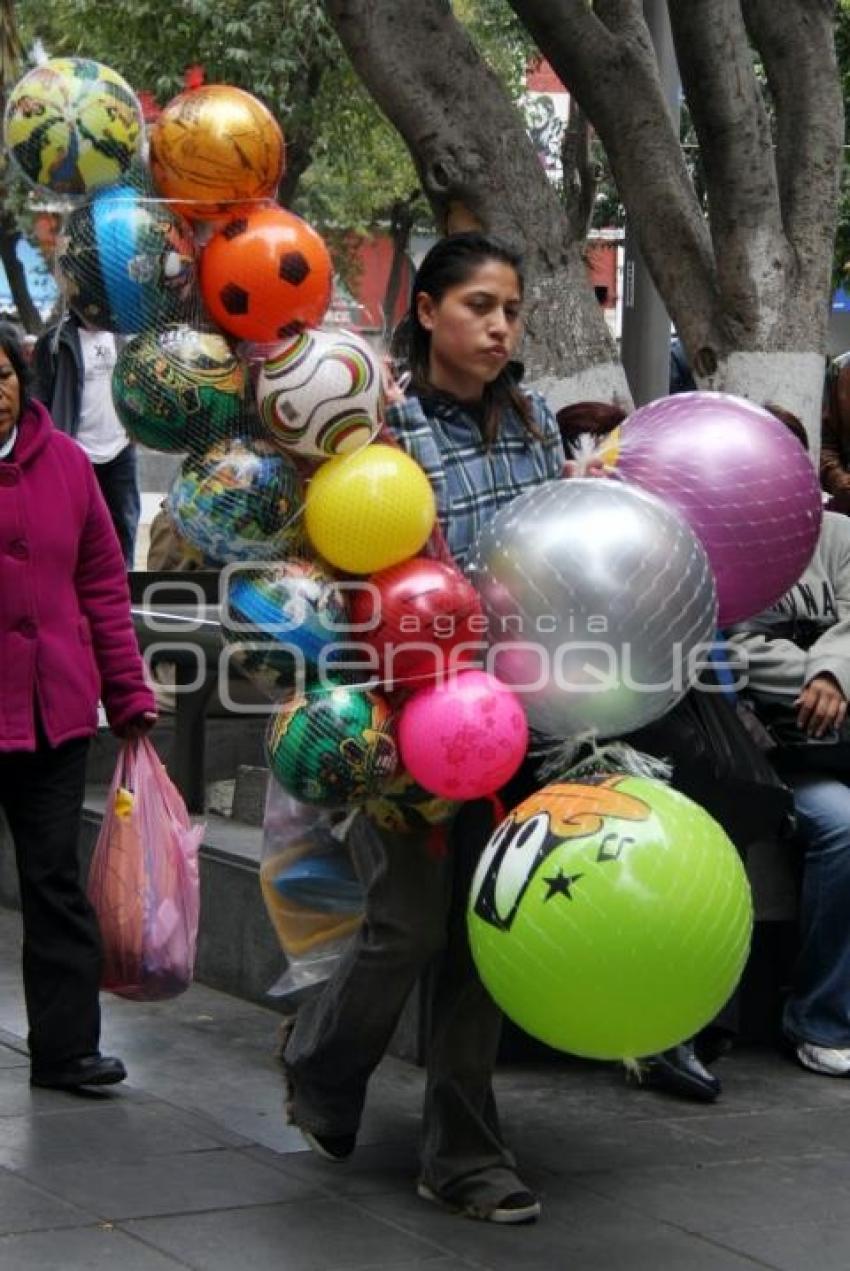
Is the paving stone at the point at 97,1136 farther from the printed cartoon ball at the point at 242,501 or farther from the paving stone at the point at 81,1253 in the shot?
the printed cartoon ball at the point at 242,501

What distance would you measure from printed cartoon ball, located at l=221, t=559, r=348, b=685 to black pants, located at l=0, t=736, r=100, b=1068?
1.13m

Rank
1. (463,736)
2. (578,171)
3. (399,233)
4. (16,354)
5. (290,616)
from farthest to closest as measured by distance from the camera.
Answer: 1. (399,233)
2. (578,171)
3. (16,354)
4. (290,616)
5. (463,736)

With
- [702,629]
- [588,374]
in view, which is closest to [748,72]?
[588,374]

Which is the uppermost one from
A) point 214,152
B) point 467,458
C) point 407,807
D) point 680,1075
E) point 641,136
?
point 641,136

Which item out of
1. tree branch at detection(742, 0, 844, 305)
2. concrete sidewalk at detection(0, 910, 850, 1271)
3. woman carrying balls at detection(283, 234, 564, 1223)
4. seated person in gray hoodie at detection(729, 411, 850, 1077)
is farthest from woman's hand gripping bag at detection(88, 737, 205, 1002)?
tree branch at detection(742, 0, 844, 305)

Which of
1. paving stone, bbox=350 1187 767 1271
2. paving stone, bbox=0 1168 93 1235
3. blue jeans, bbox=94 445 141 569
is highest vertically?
blue jeans, bbox=94 445 141 569

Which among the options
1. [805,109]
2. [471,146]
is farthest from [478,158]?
[805,109]

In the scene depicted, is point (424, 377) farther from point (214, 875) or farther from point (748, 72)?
point (748, 72)

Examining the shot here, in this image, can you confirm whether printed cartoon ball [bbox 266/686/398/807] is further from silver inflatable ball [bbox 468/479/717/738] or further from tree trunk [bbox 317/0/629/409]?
tree trunk [bbox 317/0/629/409]

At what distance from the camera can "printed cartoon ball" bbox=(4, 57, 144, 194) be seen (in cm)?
454

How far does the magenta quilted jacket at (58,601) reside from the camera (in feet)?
17.2

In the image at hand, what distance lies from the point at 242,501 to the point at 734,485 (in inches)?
38.7

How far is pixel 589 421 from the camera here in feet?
18.5

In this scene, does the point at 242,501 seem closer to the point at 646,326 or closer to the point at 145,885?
the point at 145,885
